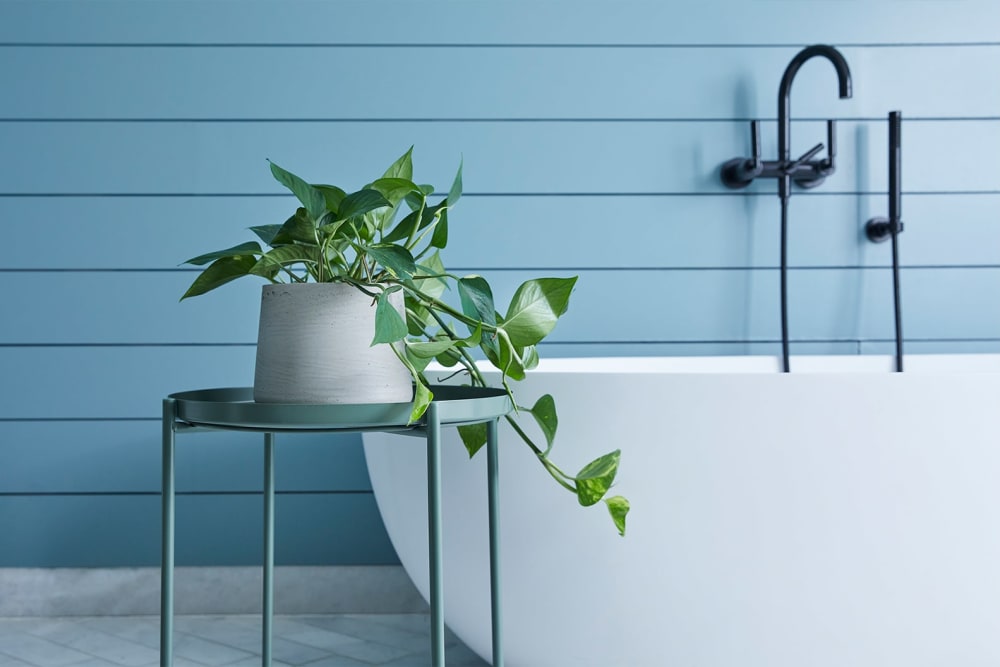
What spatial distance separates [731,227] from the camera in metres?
1.77

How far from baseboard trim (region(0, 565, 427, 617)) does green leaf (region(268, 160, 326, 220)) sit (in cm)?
113

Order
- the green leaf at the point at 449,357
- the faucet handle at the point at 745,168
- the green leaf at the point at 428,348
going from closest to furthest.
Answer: the green leaf at the point at 428,348
the green leaf at the point at 449,357
the faucet handle at the point at 745,168

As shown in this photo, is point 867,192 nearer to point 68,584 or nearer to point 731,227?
point 731,227

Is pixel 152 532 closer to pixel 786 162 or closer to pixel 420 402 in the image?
pixel 420 402

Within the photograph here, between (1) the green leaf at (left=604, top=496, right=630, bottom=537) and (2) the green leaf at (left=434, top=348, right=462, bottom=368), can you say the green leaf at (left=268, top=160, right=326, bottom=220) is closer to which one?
(2) the green leaf at (left=434, top=348, right=462, bottom=368)

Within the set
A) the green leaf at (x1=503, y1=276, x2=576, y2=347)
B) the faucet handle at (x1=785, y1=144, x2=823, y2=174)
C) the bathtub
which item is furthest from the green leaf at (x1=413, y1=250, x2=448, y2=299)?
the faucet handle at (x1=785, y1=144, x2=823, y2=174)

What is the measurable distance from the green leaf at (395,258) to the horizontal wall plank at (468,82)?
1053mm

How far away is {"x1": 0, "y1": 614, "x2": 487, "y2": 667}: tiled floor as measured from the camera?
144 centimetres

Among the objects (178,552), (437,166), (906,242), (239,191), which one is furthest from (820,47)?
(178,552)

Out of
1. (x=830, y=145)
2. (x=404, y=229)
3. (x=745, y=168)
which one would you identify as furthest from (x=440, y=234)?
(x=830, y=145)

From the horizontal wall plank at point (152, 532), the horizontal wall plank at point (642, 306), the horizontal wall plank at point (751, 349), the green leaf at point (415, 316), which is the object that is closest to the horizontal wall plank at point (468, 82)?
the horizontal wall plank at point (642, 306)

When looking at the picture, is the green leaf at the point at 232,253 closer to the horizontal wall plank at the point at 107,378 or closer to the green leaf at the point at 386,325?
the green leaf at the point at 386,325

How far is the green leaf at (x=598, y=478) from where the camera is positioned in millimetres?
843

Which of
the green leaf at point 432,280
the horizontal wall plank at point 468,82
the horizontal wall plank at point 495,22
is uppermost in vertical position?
the horizontal wall plank at point 495,22
